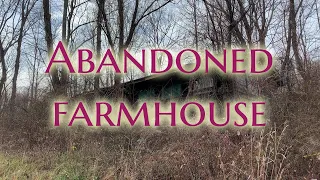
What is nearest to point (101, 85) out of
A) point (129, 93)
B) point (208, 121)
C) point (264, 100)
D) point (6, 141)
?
point (129, 93)

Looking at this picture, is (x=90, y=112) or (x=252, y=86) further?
(x=90, y=112)

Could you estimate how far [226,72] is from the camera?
9.90m

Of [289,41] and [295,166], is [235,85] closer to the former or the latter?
[289,41]

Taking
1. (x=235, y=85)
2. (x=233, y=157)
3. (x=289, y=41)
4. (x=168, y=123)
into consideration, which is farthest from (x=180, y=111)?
(x=289, y=41)

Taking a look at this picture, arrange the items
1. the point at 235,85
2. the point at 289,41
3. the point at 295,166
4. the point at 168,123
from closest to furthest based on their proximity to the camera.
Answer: the point at 295,166 < the point at 168,123 < the point at 235,85 < the point at 289,41

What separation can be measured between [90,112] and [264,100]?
505 cm

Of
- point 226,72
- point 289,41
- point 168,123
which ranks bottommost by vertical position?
point 168,123

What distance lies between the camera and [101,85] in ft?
37.5

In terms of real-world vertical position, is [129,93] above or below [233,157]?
above

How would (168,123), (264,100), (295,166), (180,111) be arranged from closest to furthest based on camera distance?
(295,166)
(264,100)
(168,123)
(180,111)

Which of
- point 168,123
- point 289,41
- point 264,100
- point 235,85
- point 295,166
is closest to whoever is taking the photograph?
point 295,166

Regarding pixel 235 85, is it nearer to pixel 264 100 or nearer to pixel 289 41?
pixel 264 100

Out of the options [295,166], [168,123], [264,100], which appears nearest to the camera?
[295,166]

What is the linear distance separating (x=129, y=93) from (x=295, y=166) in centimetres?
706
